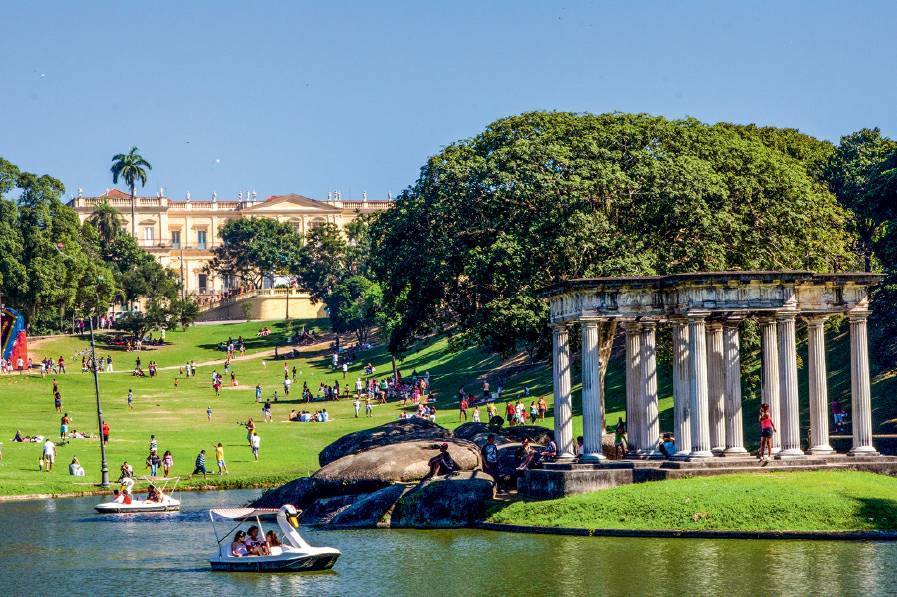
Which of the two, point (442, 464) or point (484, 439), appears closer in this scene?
point (442, 464)

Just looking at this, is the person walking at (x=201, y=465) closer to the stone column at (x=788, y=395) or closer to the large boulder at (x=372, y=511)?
the large boulder at (x=372, y=511)

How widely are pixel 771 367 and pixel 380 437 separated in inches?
651

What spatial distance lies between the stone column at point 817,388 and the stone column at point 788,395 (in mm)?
740

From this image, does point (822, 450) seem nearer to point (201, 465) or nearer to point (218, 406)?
point (201, 465)

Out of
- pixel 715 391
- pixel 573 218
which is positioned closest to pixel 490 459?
pixel 715 391

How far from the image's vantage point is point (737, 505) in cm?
4197

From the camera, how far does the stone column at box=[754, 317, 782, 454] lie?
158ft

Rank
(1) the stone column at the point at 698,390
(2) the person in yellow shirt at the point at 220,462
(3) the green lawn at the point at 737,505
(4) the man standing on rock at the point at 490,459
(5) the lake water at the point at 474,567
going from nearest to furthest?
(5) the lake water at the point at 474,567 < (3) the green lawn at the point at 737,505 < (1) the stone column at the point at 698,390 < (4) the man standing on rock at the point at 490,459 < (2) the person in yellow shirt at the point at 220,462

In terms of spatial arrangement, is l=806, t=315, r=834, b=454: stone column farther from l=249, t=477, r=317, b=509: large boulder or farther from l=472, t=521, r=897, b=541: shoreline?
l=249, t=477, r=317, b=509: large boulder

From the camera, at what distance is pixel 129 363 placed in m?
131

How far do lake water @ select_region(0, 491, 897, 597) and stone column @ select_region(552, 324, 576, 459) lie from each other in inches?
220

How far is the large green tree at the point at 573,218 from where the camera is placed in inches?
2315

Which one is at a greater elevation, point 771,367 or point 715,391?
point 771,367

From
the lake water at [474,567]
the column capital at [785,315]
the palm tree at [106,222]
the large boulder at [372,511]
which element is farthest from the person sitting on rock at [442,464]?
the palm tree at [106,222]
